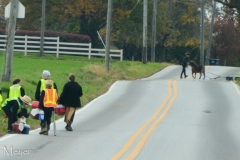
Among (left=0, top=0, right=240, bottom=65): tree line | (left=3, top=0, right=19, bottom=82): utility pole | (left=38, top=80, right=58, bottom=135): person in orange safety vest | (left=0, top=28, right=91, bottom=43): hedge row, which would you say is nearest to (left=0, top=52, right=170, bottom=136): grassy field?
(left=3, top=0, right=19, bottom=82): utility pole

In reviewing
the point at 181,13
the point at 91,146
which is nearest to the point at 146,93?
the point at 91,146

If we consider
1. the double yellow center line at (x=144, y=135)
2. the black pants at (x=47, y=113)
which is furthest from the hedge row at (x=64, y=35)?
the black pants at (x=47, y=113)

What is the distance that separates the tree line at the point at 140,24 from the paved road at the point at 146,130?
530 inches

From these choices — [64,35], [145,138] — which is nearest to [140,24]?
[64,35]

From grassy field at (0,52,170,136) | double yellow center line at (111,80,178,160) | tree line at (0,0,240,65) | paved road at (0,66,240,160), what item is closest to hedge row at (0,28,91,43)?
tree line at (0,0,240,65)

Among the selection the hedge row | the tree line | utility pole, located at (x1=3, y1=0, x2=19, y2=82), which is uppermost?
the tree line

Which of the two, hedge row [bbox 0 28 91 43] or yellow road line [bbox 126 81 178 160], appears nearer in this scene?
yellow road line [bbox 126 81 178 160]

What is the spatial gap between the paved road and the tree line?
13.5 metres

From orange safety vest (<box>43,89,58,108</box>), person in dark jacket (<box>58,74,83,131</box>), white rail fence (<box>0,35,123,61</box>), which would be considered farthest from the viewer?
white rail fence (<box>0,35,123,61</box>)

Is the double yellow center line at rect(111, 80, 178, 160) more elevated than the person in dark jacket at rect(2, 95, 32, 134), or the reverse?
the person in dark jacket at rect(2, 95, 32, 134)

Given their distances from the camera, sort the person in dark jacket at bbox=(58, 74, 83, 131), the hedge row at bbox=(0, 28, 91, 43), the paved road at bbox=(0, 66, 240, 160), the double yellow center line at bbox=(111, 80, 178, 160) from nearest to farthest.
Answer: the double yellow center line at bbox=(111, 80, 178, 160) < the paved road at bbox=(0, 66, 240, 160) < the person in dark jacket at bbox=(58, 74, 83, 131) < the hedge row at bbox=(0, 28, 91, 43)

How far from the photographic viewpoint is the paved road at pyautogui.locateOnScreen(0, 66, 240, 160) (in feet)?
44.2

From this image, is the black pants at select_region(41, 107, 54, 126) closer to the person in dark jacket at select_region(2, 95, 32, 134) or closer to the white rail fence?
the person in dark jacket at select_region(2, 95, 32, 134)

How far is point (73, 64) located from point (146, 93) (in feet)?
47.9
